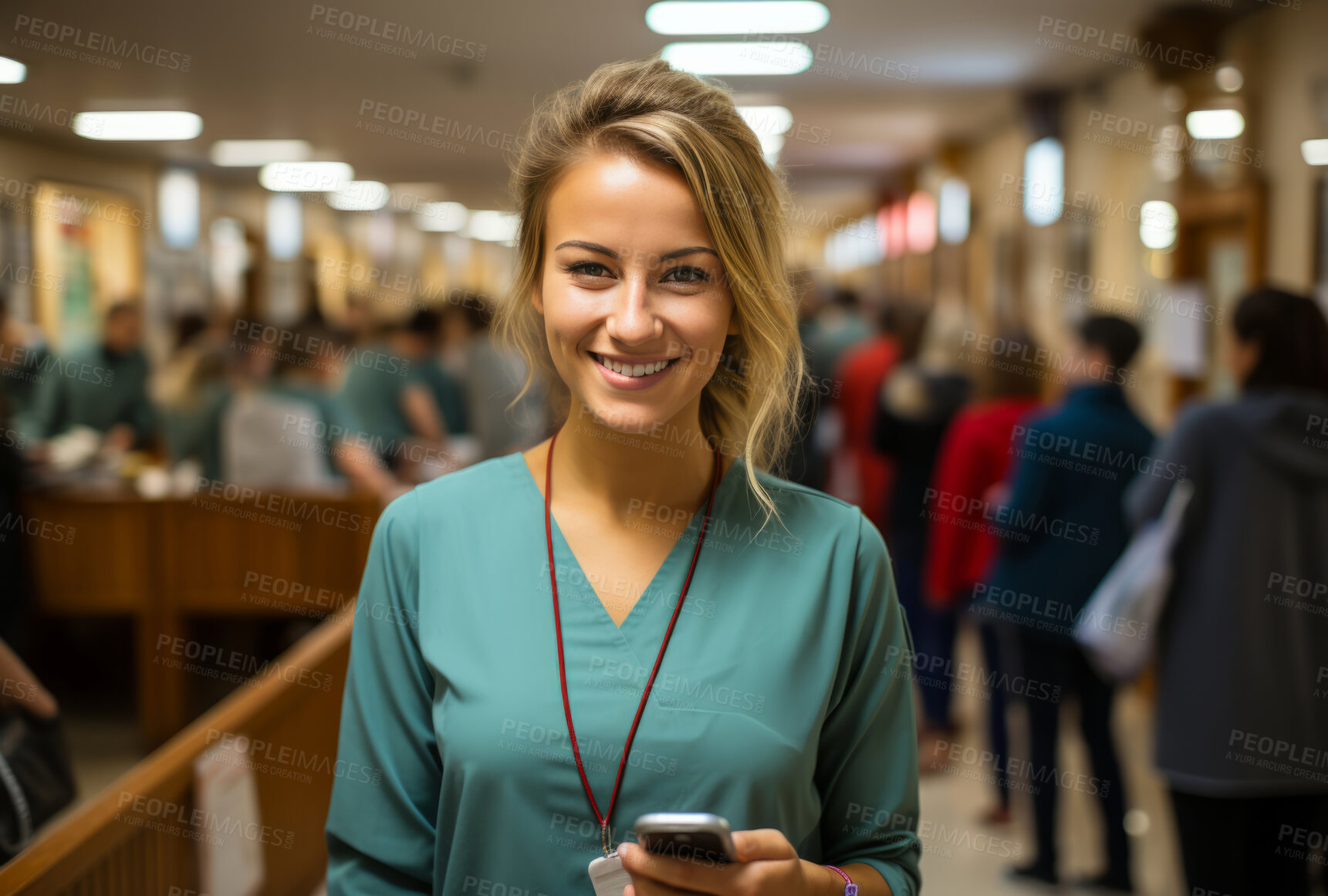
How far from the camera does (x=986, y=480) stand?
3719mm

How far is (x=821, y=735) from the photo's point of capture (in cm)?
117

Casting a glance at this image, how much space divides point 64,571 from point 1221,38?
579cm

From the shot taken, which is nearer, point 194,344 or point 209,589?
point 209,589

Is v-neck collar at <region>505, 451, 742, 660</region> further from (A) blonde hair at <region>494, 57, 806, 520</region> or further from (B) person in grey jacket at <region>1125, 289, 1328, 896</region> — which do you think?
(B) person in grey jacket at <region>1125, 289, 1328, 896</region>

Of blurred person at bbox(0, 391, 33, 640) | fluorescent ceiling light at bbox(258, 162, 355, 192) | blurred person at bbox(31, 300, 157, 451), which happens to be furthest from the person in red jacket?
fluorescent ceiling light at bbox(258, 162, 355, 192)

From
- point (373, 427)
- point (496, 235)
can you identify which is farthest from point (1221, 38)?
point (496, 235)

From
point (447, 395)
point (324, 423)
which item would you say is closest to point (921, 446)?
point (324, 423)

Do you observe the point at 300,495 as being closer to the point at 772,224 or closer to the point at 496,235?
the point at 772,224

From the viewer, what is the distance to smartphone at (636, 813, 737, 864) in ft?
3.00

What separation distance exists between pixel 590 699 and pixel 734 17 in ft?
14.1

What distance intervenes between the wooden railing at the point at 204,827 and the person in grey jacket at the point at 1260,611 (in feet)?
6.57

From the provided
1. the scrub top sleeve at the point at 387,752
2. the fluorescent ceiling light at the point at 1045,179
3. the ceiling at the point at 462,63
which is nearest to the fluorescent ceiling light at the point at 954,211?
the ceiling at the point at 462,63

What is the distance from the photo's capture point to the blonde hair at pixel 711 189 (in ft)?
3.64

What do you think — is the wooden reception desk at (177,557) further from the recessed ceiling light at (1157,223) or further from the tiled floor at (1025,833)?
the recessed ceiling light at (1157,223)
